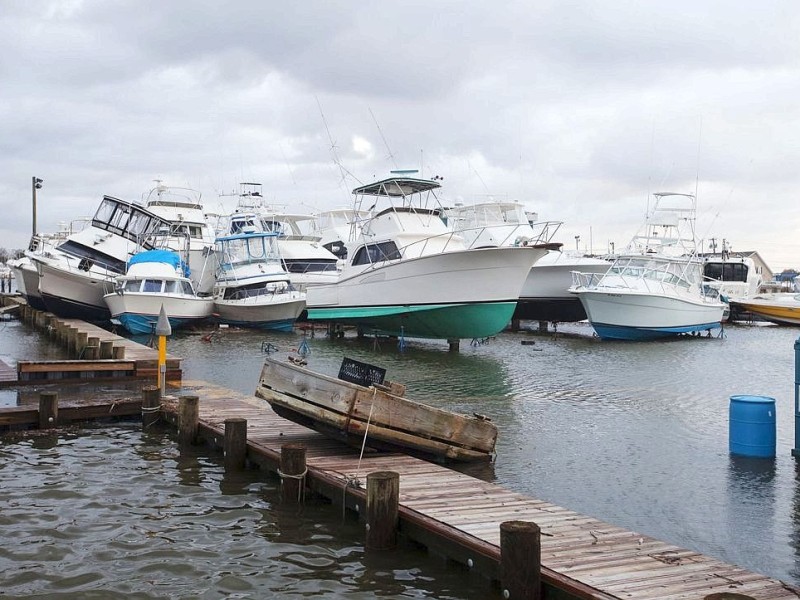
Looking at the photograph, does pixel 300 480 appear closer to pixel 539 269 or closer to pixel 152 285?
pixel 152 285

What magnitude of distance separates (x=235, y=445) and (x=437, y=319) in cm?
1748

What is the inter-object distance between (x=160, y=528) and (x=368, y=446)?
267 centimetres

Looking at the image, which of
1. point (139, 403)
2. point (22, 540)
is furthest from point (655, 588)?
point (139, 403)

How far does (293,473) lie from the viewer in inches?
310

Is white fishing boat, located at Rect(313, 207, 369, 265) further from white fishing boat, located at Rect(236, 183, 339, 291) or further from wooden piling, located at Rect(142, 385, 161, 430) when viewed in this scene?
wooden piling, located at Rect(142, 385, 161, 430)

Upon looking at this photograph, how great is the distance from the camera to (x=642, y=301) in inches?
1283

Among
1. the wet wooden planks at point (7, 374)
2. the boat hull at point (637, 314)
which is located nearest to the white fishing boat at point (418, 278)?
the boat hull at point (637, 314)

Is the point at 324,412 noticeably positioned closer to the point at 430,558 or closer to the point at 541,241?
the point at 430,558

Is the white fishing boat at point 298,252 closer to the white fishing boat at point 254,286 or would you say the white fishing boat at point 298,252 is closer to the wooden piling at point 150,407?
the white fishing boat at point 254,286

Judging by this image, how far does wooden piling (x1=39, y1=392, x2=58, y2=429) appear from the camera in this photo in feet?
36.2

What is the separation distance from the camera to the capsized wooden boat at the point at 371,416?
862 centimetres

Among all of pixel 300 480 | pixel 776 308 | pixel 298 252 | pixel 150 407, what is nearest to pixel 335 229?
pixel 298 252

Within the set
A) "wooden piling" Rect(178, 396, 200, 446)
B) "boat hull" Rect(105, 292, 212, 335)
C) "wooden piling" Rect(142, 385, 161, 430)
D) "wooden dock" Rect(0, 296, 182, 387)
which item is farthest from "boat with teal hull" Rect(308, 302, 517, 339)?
"wooden piling" Rect(178, 396, 200, 446)

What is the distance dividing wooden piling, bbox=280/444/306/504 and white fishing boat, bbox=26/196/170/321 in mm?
27773
